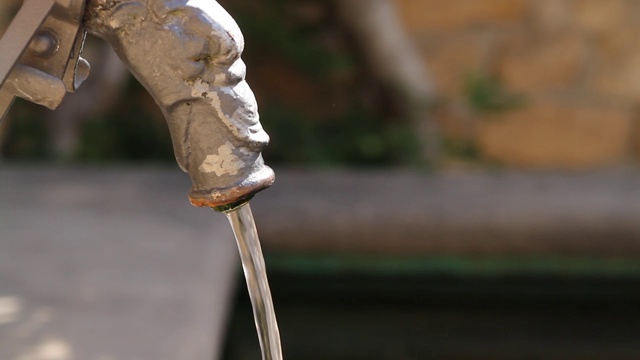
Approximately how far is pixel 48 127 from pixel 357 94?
1173 mm

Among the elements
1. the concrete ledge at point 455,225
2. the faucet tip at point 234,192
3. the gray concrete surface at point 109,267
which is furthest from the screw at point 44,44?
the concrete ledge at point 455,225

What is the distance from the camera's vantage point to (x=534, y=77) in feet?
12.9

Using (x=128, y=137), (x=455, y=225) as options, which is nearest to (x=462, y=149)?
(x=128, y=137)

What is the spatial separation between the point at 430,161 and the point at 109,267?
1.83 metres

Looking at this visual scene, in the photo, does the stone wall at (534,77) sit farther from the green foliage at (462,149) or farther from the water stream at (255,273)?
the water stream at (255,273)

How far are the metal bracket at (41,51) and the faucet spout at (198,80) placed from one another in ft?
0.06

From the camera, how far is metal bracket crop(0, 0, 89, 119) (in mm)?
751

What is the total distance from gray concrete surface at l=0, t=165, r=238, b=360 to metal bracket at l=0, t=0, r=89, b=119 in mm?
859

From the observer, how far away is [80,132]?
12.3 ft

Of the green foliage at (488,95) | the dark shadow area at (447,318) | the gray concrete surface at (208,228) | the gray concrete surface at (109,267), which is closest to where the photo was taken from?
the gray concrete surface at (109,267)

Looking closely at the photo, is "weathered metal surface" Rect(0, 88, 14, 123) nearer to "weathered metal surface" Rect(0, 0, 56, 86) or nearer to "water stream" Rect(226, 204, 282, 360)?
"weathered metal surface" Rect(0, 0, 56, 86)

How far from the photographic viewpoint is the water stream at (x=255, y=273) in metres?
0.90

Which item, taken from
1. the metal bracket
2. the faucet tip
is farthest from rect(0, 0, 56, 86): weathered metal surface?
the faucet tip

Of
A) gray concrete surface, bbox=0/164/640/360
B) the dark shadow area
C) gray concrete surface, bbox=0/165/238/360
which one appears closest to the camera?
gray concrete surface, bbox=0/165/238/360
